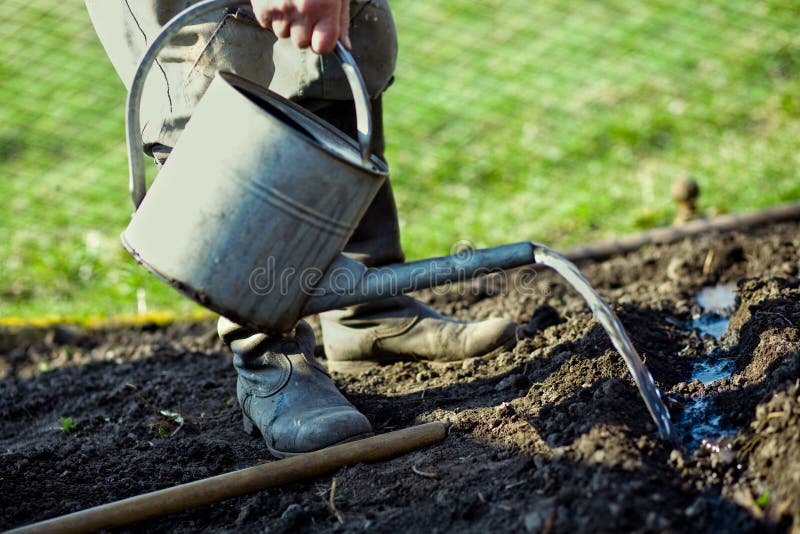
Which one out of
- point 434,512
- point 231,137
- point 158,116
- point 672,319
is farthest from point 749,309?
point 158,116

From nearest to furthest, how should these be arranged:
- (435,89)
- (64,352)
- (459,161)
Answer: (64,352), (459,161), (435,89)

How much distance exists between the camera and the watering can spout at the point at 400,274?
6.97ft

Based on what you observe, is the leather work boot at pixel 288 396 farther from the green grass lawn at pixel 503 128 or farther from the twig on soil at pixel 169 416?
the green grass lawn at pixel 503 128

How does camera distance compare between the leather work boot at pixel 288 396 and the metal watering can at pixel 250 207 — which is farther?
the leather work boot at pixel 288 396

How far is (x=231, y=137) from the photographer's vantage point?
1976 millimetres

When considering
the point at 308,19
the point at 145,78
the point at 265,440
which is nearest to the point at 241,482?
the point at 265,440

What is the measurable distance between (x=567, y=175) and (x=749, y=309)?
2.69 meters

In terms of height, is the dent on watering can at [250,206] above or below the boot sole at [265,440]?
above

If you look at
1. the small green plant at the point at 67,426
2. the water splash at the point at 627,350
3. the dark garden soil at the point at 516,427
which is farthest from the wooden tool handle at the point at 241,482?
the small green plant at the point at 67,426

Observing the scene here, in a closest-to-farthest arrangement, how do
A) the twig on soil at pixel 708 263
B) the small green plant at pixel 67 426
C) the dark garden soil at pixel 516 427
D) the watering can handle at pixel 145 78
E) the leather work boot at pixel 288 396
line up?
the dark garden soil at pixel 516 427
the watering can handle at pixel 145 78
the leather work boot at pixel 288 396
the small green plant at pixel 67 426
the twig on soil at pixel 708 263

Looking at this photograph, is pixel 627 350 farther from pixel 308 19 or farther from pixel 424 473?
pixel 308 19

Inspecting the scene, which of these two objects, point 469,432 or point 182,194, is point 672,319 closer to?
point 469,432

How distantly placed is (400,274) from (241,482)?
64cm

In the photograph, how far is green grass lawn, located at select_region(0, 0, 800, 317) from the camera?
15.6 feet
